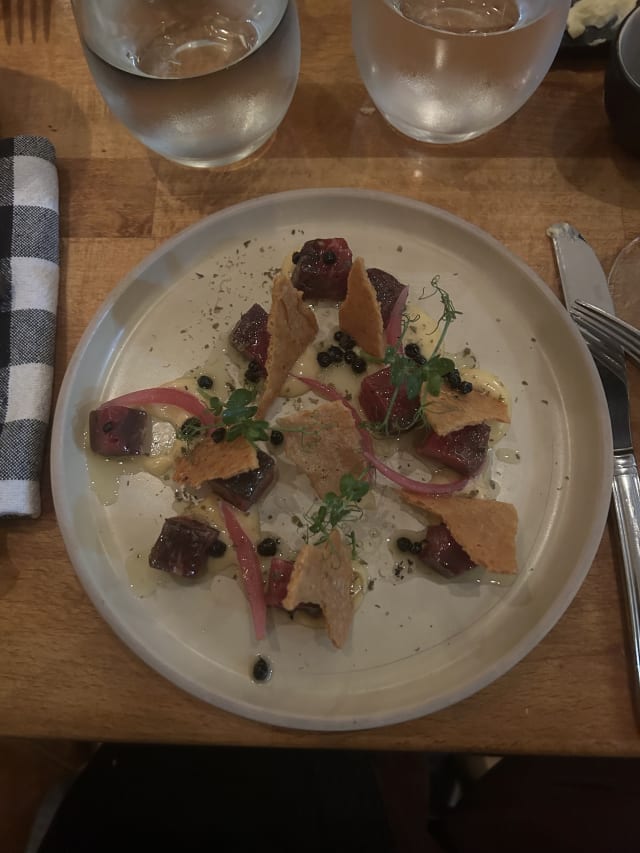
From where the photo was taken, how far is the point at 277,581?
0.87 meters

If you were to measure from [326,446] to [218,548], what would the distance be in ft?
0.70

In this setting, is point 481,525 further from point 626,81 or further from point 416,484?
point 626,81

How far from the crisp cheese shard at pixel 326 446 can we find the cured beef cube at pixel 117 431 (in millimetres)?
225

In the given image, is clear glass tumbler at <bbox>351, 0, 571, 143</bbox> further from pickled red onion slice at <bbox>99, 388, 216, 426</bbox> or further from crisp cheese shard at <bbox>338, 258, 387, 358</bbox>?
pickled red onion slice at <bbox>99, 388, 216, 426</bbox>

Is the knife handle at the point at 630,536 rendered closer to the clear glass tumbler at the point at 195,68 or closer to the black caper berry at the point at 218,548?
the black caper berry at the point at 218,548

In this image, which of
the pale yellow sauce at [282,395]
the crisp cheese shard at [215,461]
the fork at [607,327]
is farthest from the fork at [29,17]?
the fork at [607,327]

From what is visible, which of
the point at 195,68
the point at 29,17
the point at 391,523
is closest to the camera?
the point at 391,523

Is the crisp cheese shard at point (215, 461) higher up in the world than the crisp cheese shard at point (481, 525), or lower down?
higher up

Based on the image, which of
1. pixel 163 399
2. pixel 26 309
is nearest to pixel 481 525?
pixel 163 399

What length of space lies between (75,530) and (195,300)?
1.38ft

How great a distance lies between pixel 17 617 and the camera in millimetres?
916

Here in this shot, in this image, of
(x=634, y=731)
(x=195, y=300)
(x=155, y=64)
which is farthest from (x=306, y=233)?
(x=634, y=731)

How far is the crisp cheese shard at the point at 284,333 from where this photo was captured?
0.93 meters

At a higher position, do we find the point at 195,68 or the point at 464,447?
the point at 195,68
